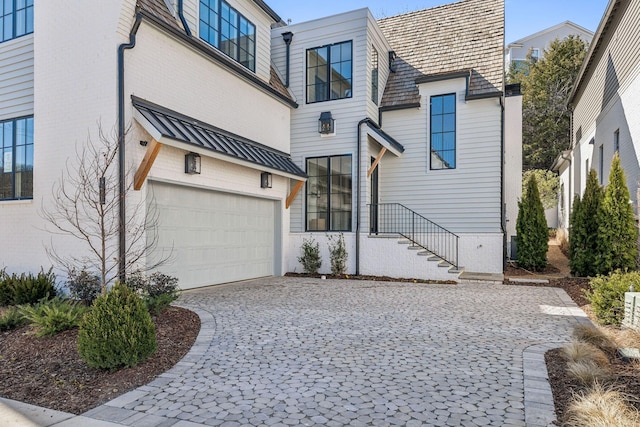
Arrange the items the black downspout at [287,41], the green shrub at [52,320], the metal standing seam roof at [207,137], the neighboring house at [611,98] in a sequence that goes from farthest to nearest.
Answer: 1. the black downspout at [287,41]
2. the neighboring house at [611,98]
3. the metal standing seam roof at [207,137]
4. the green shrub at [52,320]

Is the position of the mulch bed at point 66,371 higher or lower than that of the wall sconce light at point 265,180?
lower

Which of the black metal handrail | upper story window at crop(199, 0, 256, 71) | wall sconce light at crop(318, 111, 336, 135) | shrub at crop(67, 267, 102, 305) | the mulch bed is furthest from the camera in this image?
the black metal handrail

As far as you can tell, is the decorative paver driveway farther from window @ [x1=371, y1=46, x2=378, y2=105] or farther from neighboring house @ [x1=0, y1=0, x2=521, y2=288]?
window @ [x1=371, y1=46, x2=378, y2=105]

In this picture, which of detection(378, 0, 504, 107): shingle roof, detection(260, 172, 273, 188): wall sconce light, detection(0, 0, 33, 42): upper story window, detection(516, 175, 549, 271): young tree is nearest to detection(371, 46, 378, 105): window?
detection(378, 0, 504, 107): shingle roof

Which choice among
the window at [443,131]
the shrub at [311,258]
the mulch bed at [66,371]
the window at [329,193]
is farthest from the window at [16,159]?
the window at [443,131]

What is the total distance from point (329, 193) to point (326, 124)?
194 cm

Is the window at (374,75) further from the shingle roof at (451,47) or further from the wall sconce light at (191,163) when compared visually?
the wall sconce light at (191,163)

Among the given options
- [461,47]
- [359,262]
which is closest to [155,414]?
[359,262]

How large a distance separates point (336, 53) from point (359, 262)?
597cm

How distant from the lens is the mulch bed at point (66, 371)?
3.63 metres

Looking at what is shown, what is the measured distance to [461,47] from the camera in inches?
509

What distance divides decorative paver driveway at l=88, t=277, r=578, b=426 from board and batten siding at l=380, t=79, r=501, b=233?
14.3ft

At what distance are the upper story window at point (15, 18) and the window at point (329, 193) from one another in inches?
282

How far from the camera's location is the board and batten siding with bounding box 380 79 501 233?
1184 cm
